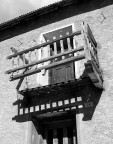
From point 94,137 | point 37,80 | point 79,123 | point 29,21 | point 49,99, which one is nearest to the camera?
point 94,137

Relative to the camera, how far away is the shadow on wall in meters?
5.91

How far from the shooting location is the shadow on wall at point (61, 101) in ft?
19.4

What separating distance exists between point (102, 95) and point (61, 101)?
128 centimetres

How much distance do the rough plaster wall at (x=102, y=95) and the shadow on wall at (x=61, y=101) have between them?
0.69ft

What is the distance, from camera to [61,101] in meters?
6.31

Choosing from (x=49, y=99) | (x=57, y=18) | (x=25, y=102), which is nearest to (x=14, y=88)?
(x=25, y=102)

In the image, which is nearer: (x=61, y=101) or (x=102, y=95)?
(x=102, y=95)

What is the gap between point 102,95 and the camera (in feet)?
19.1

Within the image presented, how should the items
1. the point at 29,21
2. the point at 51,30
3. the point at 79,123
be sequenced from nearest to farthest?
1. the point at 79,123
2. the point at 51,30
3. the point at 29,21

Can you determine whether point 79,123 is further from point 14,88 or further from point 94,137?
point 14,88

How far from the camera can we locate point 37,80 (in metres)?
7.20

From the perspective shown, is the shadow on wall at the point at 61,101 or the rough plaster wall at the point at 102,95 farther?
the shadow on wall at the point at 61,101

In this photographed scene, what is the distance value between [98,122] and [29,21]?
5.68 metres

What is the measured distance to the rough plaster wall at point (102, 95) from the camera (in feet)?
17.8
